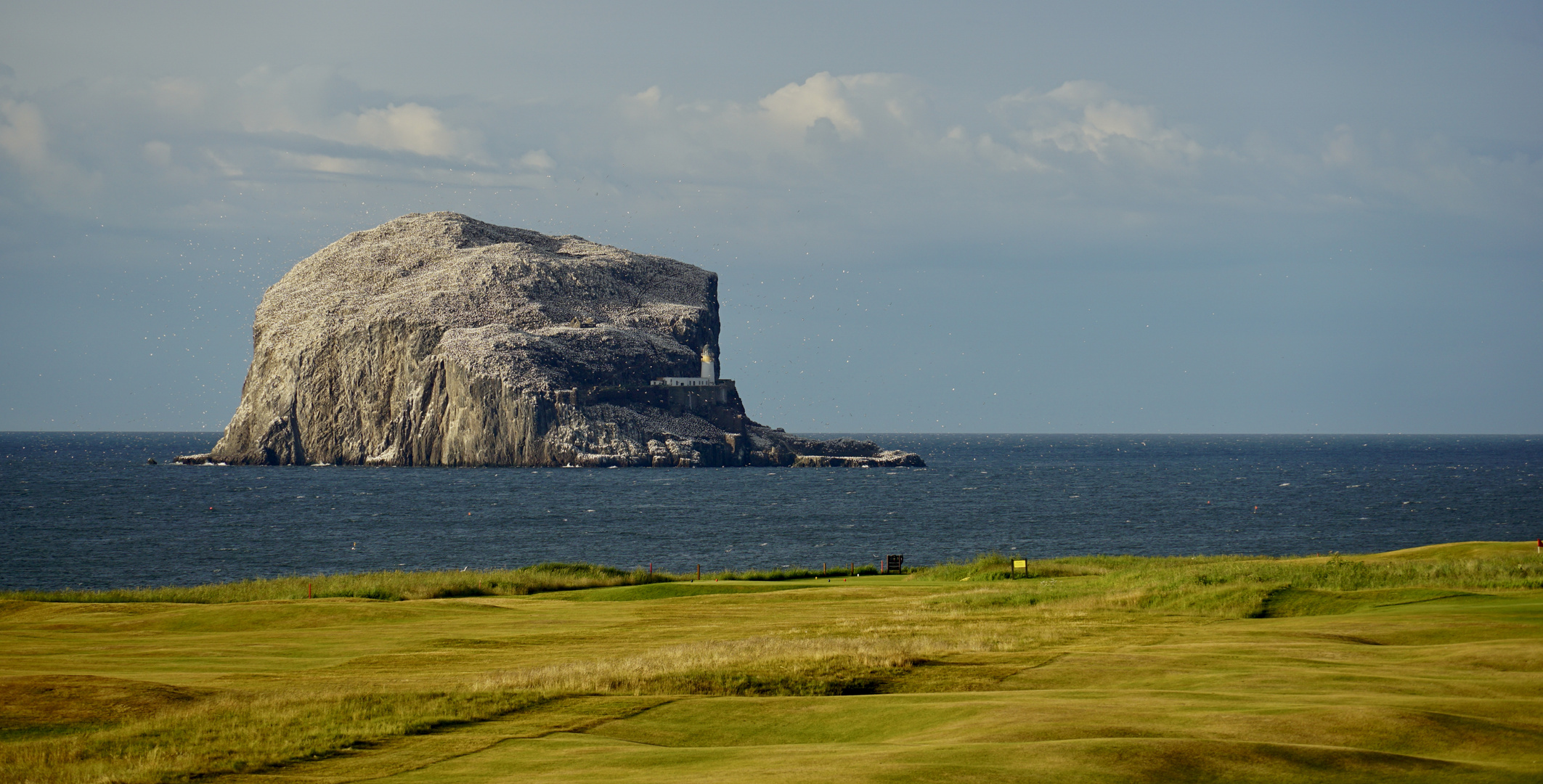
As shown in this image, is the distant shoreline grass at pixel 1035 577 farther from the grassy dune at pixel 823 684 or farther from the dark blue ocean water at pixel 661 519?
the dark blue ocean water at pixel 661 519

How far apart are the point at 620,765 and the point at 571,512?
101581mm

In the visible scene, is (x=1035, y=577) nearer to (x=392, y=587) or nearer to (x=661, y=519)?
(x=392, y=587)

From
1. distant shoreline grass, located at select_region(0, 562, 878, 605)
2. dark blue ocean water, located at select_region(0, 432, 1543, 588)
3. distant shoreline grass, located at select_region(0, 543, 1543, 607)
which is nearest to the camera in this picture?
distant shoreline grass, located at select_region(0, 543, 1543, 607)

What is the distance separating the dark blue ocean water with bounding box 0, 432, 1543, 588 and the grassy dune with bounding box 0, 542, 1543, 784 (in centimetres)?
3841

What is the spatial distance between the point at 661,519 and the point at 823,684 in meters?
87.4

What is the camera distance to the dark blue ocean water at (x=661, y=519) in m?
84.1

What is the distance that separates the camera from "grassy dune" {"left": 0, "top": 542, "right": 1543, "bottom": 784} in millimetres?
17234

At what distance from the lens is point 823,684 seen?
82.4 feet

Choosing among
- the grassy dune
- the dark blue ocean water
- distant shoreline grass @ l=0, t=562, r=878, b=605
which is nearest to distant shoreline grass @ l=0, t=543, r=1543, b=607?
distant shoreline grass @ l=0, t=562, r=878, b=605

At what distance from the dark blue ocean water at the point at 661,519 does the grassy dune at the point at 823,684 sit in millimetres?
38414

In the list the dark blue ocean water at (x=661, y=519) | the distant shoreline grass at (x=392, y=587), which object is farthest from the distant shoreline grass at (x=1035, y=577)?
the dark blue ocean water at (x=661, y=519)

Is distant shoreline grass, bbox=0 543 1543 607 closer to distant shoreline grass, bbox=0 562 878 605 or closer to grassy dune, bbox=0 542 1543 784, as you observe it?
distant shoreline grass, bbox=0 562 878 605

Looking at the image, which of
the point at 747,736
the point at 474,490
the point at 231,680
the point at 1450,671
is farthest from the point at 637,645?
the point at 474,490

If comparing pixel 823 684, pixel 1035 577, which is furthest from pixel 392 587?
pixel 823 684
